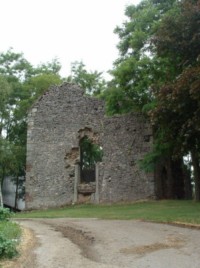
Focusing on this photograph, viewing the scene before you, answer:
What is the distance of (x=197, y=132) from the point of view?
673 inches

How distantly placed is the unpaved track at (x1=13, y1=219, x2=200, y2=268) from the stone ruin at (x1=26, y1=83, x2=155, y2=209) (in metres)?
12.5

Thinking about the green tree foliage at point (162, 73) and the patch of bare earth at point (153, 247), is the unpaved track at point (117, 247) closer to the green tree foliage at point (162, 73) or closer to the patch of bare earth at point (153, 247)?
the patch of bare earth at point (153, 247)

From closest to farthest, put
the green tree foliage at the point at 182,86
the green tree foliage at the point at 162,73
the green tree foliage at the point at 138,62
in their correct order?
the green tree foliage at the point at 182,86 → the green tree foliage at the point at 162,73 → the green tree foliage at the point at 138,62

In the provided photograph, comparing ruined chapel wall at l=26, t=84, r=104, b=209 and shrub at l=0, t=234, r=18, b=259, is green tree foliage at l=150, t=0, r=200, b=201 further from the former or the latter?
ruined chapel wall at l=26, t=84, r=104, b=209

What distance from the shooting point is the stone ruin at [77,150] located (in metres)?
26.4

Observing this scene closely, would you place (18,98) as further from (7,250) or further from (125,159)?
(7,250)

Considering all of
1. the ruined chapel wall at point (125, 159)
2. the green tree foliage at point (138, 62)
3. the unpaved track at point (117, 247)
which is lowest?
the unpaved track at point (117, 247)

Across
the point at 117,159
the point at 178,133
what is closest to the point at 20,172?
the point at 117,159

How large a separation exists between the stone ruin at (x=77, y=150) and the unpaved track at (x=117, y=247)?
12.5 metres

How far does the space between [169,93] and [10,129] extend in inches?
1011

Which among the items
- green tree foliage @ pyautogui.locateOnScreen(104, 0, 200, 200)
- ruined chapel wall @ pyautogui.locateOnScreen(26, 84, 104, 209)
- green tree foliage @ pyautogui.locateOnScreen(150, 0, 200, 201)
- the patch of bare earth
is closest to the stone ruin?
ruined chapel wall @ pyautogui.locateOnScreen(26, 84, 104, 209)

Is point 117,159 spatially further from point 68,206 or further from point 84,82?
point 84,82

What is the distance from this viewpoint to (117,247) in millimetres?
9891

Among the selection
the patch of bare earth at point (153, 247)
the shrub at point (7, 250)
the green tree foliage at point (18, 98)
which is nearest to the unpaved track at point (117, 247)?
the patch of bare earth at point (153, 247)
